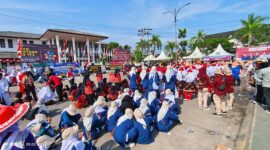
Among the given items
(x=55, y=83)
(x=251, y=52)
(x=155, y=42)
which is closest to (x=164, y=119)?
(x=55, y=83)

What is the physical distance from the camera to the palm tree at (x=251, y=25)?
33.4 metres

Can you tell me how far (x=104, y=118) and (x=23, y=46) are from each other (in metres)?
18.4

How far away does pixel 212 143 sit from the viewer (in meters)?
4.11

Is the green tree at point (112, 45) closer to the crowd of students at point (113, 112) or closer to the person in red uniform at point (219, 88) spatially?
the crowd of students at point (113, 112)

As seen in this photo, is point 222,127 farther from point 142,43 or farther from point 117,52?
point 142,43

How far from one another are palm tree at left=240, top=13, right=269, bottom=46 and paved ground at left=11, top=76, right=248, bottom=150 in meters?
34.0

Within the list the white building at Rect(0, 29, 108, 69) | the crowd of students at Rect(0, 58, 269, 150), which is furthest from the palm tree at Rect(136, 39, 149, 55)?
the crowd of students at Rect(0, 58, 269, 150)

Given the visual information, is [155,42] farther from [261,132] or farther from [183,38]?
[261,132]

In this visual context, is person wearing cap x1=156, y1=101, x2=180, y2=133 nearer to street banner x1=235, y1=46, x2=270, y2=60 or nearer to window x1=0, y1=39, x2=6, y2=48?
street banner x1=235, y1=46, x2=270, y2=60

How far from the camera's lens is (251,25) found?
3366 centimetres

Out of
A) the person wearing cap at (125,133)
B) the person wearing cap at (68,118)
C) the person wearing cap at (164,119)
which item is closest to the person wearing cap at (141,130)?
the person wearing cap at (125,133)

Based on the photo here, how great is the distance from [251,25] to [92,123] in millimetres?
38485

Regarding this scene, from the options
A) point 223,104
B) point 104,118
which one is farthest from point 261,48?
point 104,118

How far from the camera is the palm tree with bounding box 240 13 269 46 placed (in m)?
33.4
